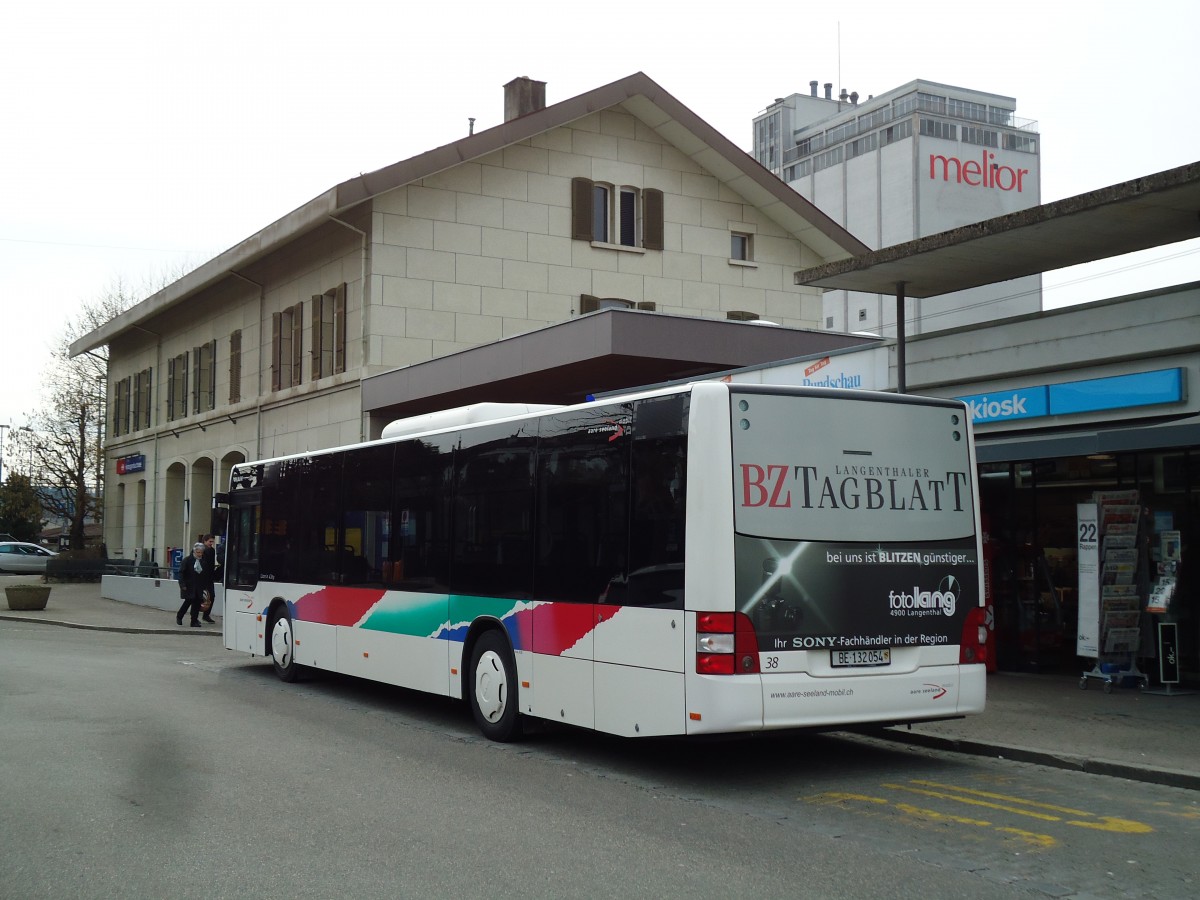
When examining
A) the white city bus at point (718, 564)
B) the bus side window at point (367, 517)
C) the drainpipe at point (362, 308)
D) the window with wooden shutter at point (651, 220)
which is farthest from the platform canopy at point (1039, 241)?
the window with wooden shutter at point (651, 220)

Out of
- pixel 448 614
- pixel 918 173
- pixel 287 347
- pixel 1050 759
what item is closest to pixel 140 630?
pixel 287 347

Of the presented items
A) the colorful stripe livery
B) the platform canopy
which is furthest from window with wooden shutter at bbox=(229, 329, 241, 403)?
the platform canopy

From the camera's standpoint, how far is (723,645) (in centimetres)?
862

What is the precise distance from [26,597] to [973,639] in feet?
86.9

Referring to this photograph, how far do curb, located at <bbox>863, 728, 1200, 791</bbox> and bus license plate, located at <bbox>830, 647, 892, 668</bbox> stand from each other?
1.63 m

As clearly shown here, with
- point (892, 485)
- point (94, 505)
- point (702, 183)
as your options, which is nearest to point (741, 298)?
point (702, 183)

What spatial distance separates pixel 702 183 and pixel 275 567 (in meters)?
19.5

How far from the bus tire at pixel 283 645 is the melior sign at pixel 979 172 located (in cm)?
7566

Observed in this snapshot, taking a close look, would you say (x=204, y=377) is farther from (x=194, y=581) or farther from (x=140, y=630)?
(x=140, y=630)

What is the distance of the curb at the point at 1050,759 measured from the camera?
29.6 ft

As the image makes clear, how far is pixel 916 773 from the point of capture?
374 inches

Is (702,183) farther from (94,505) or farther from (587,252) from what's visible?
(94,505)

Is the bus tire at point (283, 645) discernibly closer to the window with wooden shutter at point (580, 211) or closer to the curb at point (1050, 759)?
the curb at point (1050, 759)

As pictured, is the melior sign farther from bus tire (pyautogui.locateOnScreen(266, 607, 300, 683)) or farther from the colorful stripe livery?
the colorful stripe livery
